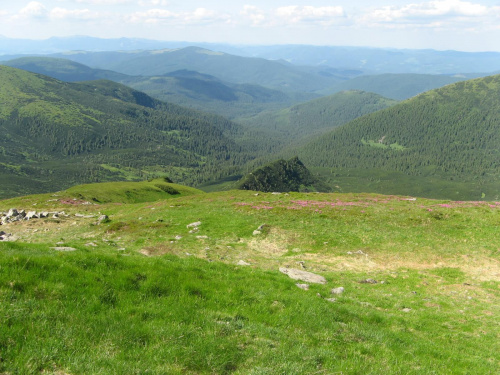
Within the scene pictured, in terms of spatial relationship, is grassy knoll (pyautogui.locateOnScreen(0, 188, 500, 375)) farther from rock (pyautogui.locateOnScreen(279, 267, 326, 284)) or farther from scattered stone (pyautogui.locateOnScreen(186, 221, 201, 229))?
scattered stone (pyautogui.locateOnScreen(186, 221, 201, 229))

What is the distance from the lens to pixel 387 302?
63.2ft

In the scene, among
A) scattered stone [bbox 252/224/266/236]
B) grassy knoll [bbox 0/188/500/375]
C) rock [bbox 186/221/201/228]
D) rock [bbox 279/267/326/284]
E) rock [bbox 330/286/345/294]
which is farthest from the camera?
rock [bbox 186/221/201/228]

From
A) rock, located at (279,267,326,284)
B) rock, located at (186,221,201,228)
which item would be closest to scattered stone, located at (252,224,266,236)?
rock, located at (186,221,201,228)

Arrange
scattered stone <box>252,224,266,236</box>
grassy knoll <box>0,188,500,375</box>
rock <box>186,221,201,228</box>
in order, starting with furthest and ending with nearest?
rock <box>186,221,201,228</box>
scattered stone <box>252,224,266,236</box>
grassy knoll <box>0,188,500,375</box>

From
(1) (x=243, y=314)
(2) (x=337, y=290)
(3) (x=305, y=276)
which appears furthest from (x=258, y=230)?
(1) (x=243, y=314)

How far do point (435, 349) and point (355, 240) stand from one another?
21.0 m

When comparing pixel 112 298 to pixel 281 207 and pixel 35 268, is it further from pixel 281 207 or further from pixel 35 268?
pixel 281 207

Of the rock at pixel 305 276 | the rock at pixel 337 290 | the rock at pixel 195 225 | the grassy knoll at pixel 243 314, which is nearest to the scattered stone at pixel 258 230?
the grassy knoll at pixel 243 314

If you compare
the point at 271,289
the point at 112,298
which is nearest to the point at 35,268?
the point at 112,298

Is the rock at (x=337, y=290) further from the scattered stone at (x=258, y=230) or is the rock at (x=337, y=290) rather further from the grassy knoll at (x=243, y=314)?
the scattered stone at (x=258, y=230)

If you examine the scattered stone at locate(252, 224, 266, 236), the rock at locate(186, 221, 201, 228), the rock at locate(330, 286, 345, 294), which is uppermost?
the rock at locate(330, 286, 345, 294)

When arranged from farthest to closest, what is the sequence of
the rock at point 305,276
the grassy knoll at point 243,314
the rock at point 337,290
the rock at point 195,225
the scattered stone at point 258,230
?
the rock at point 195,225
the scattered stone at point 258,230
the rock at point 305,276
the rock at point 337,290
the grassy knoll at point 243,314

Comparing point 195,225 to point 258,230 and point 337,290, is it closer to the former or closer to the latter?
point 258,230

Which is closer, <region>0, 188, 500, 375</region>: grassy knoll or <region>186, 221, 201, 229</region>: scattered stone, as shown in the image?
<region>0, 188, 500, 375</region>: grassy knoll
